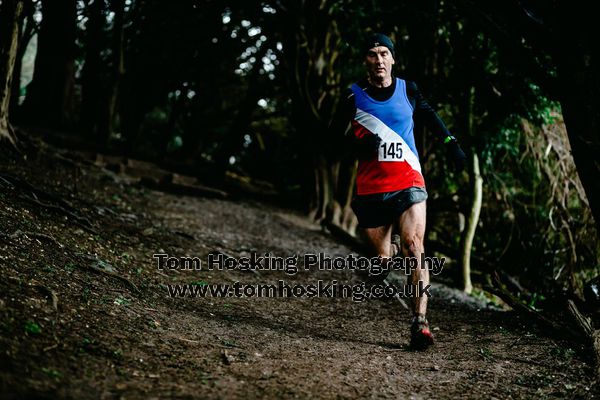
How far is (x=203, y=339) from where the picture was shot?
3545 millimetres

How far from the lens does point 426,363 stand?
3.65 meters

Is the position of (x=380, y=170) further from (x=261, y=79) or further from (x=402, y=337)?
(x=261, y=79)

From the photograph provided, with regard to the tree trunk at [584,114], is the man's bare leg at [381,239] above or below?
below

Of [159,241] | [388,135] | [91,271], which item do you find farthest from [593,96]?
[159,241]

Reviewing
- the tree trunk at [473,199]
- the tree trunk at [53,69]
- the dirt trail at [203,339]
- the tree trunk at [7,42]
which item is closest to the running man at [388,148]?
the dirt trail at [203,339]

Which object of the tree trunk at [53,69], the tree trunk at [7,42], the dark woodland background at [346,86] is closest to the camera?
the dark woodland background at [346,86]

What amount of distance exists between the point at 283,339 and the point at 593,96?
9.21ft

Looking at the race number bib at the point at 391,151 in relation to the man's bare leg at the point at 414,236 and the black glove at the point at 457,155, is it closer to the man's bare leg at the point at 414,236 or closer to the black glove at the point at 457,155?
the man's bare leg at the point at 414,236

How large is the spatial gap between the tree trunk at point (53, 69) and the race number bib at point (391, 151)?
11897 mm

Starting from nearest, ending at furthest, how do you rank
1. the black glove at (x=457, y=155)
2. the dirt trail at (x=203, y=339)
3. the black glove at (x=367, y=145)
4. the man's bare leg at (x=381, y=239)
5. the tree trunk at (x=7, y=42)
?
the dirt trail at (x=203, y=339) → the black glove at (x=367, y=145) → the black glove at (x=457, y=155) → the man's bare leg at (x=381, y=239) → the tree trunk at (x=7, y=42)

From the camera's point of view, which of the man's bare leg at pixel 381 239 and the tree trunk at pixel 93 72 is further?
the tree trunk at pixel 93 72

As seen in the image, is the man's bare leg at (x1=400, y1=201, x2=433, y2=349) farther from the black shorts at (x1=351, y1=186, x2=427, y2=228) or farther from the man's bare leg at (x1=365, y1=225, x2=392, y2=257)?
the man's bare leg at (x1=365, y1=225, x2=392, y2=257)

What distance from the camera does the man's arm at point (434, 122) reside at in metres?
4.50

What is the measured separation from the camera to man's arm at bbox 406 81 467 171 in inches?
177
